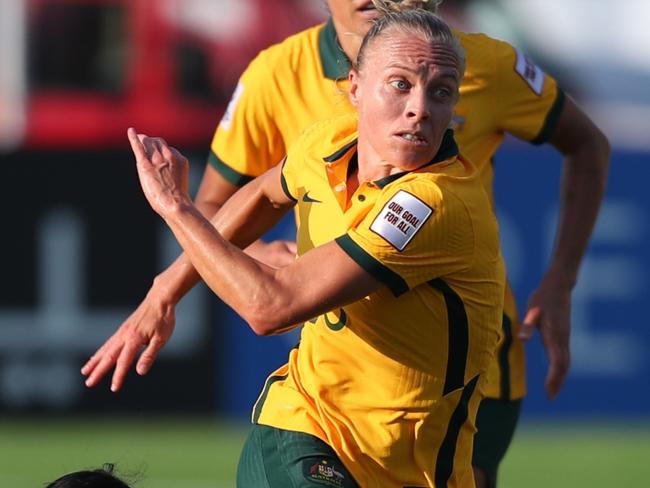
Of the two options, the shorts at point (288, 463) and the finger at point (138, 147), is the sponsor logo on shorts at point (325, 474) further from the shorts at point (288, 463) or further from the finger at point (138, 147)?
the finger at point (138, 147)

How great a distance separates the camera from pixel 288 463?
404 centimetres

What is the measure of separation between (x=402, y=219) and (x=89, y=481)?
101cm

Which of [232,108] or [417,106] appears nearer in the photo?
[417,106]

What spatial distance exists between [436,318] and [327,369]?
1.10ft

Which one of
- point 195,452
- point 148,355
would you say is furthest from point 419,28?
point 195,452

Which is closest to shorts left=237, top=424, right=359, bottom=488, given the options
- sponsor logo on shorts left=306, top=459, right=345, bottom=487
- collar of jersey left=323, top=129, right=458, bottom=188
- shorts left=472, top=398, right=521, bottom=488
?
sponsor logo on shorts left=306, top=459, right=345, bottom=487

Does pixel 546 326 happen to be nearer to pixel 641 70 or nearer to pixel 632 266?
pixel 632 266

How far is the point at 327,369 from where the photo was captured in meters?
4.04

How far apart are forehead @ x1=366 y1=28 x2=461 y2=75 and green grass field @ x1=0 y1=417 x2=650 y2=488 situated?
481 centimetres

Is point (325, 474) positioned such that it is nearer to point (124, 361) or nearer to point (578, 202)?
point (124, 361)

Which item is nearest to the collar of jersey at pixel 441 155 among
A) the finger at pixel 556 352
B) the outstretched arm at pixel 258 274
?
the outstretched arm at pixel 258 274

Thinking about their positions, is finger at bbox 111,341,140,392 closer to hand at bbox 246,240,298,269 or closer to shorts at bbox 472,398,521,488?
hand at bbox 246,240,298,269

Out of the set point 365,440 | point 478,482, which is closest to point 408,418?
point 365,440

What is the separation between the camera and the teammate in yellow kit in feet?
12.6
